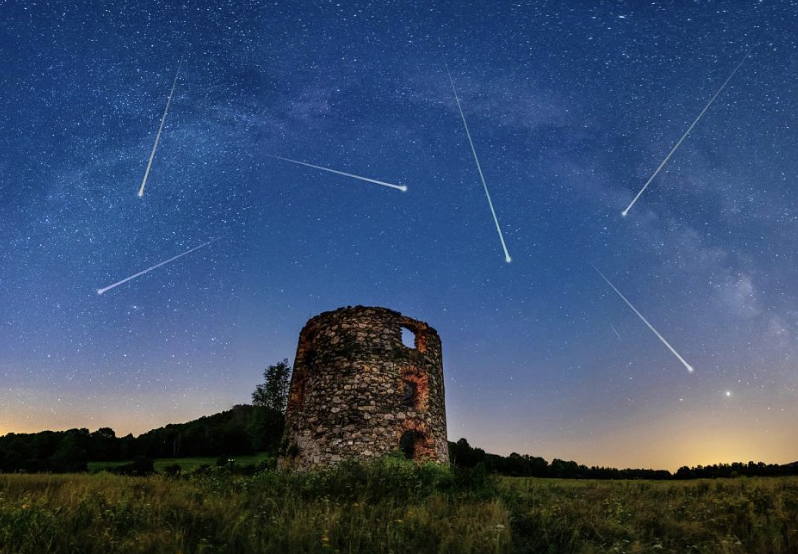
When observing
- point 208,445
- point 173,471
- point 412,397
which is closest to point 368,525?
point 412,397

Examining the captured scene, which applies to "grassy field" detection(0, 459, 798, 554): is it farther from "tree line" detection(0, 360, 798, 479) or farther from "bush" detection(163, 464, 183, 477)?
"tree line" detection(0, 360, 798, 479)

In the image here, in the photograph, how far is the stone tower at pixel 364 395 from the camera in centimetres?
1427

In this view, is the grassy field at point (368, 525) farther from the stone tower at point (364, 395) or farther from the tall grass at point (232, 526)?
the stone tower at point (364, 395)

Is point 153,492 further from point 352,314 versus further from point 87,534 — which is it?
point 352,314

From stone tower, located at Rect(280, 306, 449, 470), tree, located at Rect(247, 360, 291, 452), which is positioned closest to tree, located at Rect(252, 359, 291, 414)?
tree, located at Rect(247, 360, 291, 452)

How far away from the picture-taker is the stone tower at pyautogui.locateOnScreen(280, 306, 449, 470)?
14273 millimetres

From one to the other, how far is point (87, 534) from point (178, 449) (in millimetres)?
54698

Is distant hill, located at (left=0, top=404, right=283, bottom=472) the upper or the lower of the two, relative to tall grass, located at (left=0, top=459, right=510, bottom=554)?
lower

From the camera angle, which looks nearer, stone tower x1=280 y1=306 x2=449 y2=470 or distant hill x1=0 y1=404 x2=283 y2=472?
stone tower x1=280 y1=306 x2=449 y2=470

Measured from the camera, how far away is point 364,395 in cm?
1466

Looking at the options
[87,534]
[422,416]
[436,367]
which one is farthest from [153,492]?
[436,367]

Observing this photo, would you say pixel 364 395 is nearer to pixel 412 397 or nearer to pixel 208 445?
pixel 412 397

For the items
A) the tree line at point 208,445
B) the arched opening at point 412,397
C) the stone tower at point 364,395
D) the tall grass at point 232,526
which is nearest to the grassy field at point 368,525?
the tall grass at point 232,526

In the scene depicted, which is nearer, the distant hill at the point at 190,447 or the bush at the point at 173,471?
→ the bush at the point at 173,471
